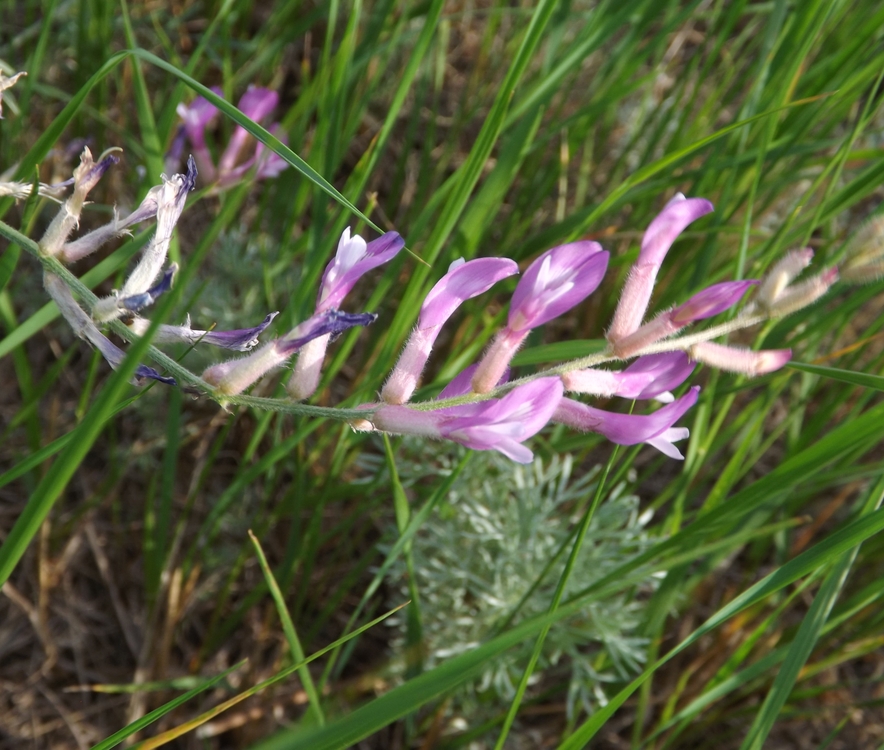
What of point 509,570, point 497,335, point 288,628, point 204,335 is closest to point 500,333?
point 497,335

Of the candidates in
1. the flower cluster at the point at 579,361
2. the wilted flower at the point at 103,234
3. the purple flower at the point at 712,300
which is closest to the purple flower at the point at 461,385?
the flower cluster at the point at 579,361

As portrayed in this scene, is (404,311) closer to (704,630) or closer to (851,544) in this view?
(704,630)

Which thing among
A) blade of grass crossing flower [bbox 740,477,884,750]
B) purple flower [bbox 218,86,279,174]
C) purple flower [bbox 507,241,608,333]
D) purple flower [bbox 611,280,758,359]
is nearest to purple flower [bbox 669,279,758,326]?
purple flower [bbox 611,280,758,359]

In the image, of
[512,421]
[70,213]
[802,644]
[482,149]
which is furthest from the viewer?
[482,149]

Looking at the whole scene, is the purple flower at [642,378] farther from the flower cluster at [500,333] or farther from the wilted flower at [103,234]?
the wilted flower at [103,234]

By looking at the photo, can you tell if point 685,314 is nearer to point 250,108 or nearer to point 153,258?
point 153,258

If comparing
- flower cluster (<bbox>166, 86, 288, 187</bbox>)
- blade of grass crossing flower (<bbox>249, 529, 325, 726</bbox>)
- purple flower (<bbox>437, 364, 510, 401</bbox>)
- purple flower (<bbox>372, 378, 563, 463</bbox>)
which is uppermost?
purple flower (<bbox>372, 378, 563, 463</bbox>)

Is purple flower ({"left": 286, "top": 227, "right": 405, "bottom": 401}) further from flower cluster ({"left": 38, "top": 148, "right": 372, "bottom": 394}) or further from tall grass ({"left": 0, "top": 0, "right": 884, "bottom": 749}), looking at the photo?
tall grass ({"left": 0, "top": 0, "right": 884, "bottom": 749})
